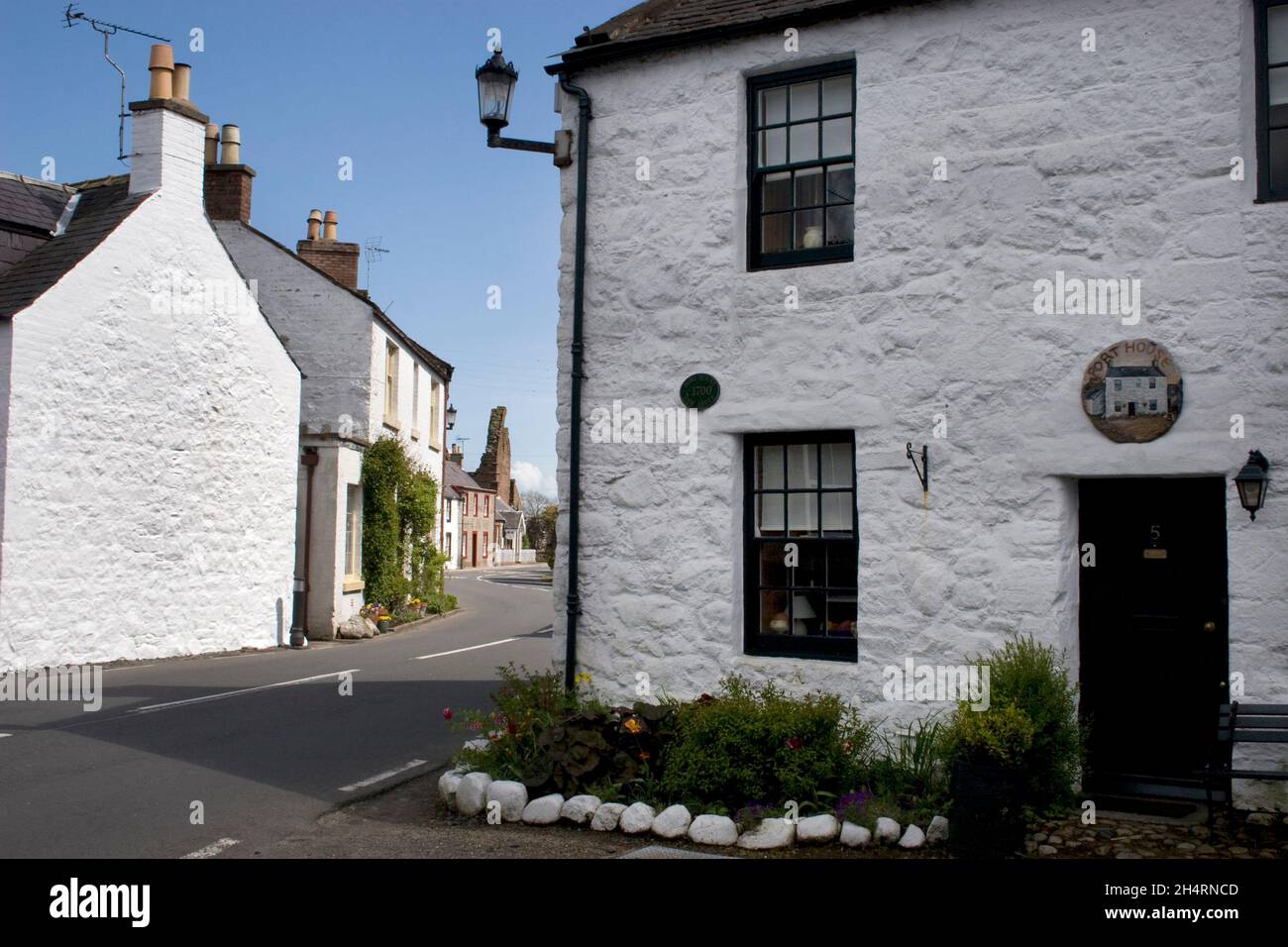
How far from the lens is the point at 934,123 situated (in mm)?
7898

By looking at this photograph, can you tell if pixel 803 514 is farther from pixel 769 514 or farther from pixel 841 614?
pixel 841 614

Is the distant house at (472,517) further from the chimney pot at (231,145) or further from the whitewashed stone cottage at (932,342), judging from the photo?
the whitewashed stone cottage at (932,342)

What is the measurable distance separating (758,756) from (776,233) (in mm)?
4072

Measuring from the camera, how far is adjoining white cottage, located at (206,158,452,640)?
21.2 m

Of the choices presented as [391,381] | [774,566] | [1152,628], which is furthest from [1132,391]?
[391,381]

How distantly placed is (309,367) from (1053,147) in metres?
19.1

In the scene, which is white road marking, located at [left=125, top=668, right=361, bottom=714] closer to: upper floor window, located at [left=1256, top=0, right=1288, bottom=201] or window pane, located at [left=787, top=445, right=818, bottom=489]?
window pane, located at [left=787, top=445, right=818, bottom=489]

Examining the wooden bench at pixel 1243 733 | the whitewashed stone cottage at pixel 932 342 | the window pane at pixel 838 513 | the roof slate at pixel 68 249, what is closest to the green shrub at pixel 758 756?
the whitewashed stone cottage at pixel 932 342

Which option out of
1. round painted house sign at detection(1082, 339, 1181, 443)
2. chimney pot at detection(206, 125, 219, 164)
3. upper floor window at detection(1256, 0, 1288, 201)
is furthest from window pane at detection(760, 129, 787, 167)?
chimney pot at detection(206, 125, 219, 164)

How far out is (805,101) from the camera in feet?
28.0

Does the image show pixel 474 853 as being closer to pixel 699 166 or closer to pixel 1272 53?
pixel 699 166

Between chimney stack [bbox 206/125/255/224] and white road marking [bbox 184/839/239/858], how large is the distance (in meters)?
19.1

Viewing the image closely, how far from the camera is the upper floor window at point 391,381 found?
25.1m
